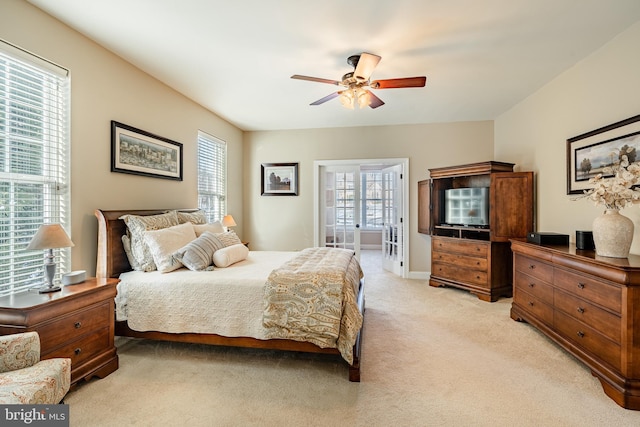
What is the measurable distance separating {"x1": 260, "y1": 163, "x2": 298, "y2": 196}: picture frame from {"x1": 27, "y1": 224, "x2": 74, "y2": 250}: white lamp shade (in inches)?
142

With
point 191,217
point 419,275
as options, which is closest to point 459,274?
point 419,275

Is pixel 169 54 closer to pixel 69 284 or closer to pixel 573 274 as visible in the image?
pixel 69 284

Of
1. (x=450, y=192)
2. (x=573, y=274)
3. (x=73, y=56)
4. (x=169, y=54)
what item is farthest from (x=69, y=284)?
(x=450, y=192)

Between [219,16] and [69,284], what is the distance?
226 cm

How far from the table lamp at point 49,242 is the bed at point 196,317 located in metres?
0.51

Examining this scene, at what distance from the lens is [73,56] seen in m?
2.35

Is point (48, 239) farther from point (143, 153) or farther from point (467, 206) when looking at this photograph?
point (467, 206)

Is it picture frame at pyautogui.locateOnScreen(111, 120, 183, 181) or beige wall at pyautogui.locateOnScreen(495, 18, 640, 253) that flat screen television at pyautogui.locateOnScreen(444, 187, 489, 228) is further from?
picture frame at pyautogui.locateOnScreen(111, 120, 183, 181)

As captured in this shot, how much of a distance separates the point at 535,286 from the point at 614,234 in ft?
2.92

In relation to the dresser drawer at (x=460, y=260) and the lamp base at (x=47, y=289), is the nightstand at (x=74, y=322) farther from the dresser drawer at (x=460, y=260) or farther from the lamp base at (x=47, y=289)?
the dresser drawer at (x=460, y=260)

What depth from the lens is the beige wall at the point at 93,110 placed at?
210 cm

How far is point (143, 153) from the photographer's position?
10.1 feet

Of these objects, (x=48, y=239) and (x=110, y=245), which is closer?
(x=48, y=239)

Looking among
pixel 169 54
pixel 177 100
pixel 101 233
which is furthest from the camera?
pixel 177 100
